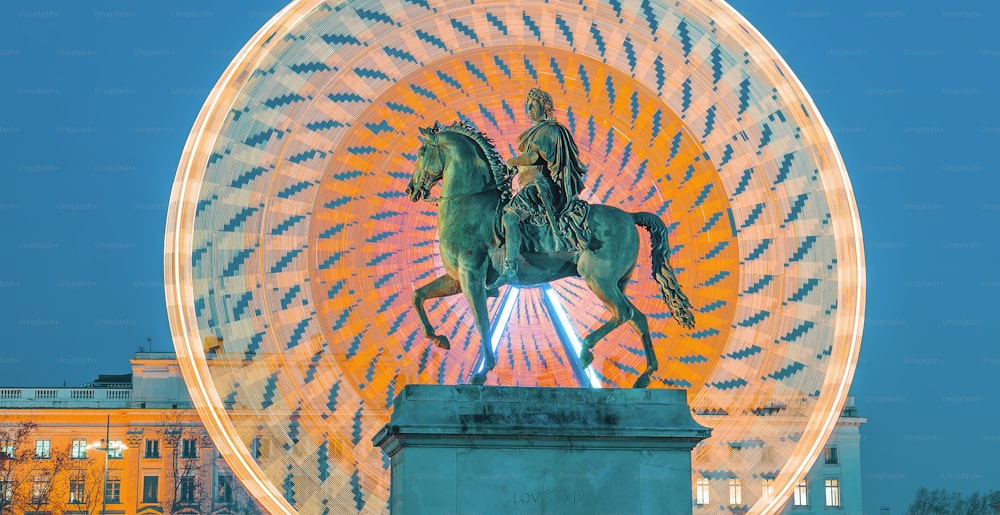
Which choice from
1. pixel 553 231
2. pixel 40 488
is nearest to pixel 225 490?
pixel 40 488

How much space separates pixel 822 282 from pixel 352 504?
7908 millimetres

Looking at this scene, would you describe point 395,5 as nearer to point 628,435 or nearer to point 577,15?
point 577,15

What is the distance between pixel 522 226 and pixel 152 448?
65327 millimetres

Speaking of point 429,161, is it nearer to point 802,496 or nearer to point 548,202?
point 548,202

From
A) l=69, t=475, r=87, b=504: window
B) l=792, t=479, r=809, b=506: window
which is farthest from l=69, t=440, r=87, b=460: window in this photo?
l=792, t=479, r=809, b=506: window

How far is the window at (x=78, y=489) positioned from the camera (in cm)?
6966

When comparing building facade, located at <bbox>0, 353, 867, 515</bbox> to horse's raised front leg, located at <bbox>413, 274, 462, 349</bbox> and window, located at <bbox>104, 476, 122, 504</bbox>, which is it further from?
horse's raised front leg, located at <bbox>413, 274, 462, 349</bbox>

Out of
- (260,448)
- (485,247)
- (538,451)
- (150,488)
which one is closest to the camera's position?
(538,451)

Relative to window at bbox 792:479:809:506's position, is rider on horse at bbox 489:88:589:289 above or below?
below

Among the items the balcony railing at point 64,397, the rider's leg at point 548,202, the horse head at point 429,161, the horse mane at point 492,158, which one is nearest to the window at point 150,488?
the balcony railing at point 64,397

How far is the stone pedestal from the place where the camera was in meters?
18.2

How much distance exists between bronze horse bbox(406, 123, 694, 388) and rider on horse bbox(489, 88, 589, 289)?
179mm

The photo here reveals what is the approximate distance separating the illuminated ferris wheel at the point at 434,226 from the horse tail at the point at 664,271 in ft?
12.6

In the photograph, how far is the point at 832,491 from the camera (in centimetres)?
8662
